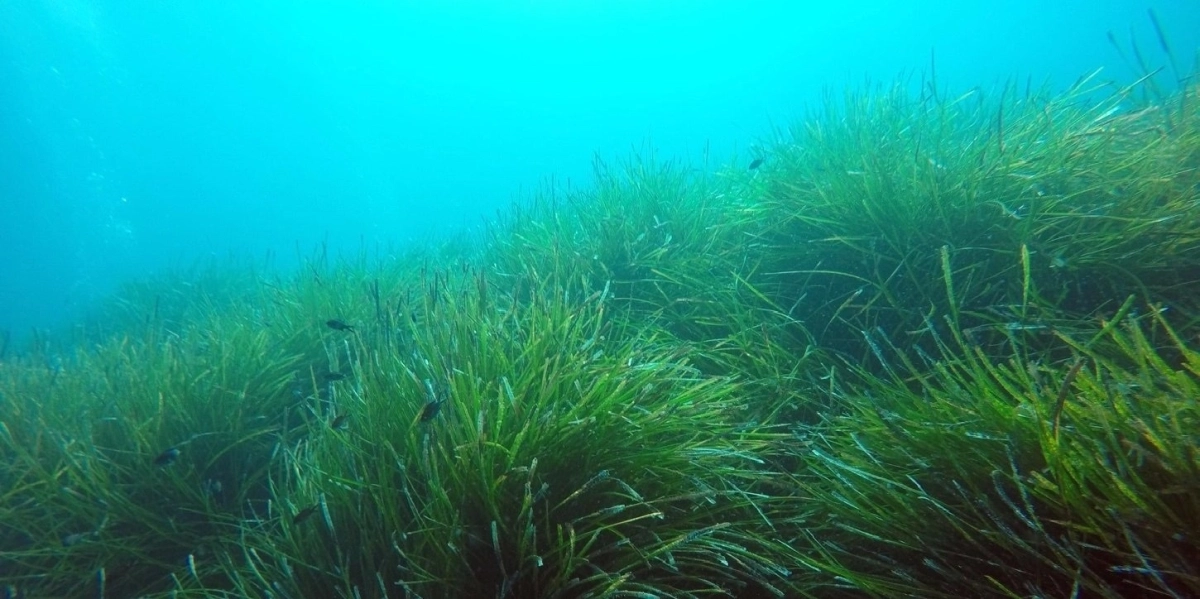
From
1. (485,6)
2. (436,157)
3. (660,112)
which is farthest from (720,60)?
(436,157)

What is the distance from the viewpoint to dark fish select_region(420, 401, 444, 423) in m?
1.72

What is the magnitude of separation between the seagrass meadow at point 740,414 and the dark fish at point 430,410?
0.09 ft

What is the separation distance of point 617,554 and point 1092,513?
1.09 meters

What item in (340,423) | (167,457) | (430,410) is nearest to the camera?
(430,410)

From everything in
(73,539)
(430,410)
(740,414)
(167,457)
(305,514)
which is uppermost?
(167,457)

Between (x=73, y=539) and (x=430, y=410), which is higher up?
(x=73, y=539)

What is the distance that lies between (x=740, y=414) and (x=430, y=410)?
130 cm

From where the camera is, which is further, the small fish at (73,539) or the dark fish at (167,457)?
the dark fish at (167,457)

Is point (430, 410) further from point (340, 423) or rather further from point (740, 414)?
point (740, 414)

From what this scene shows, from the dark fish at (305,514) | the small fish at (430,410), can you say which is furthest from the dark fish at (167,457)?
the small fish at (430,410)

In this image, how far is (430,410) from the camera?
173 centimetres

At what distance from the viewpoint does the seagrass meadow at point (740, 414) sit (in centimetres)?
129

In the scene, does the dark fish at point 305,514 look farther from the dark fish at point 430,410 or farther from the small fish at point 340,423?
the dark fish at point 430,410

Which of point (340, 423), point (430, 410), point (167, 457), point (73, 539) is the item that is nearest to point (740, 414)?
point (430, 410)
